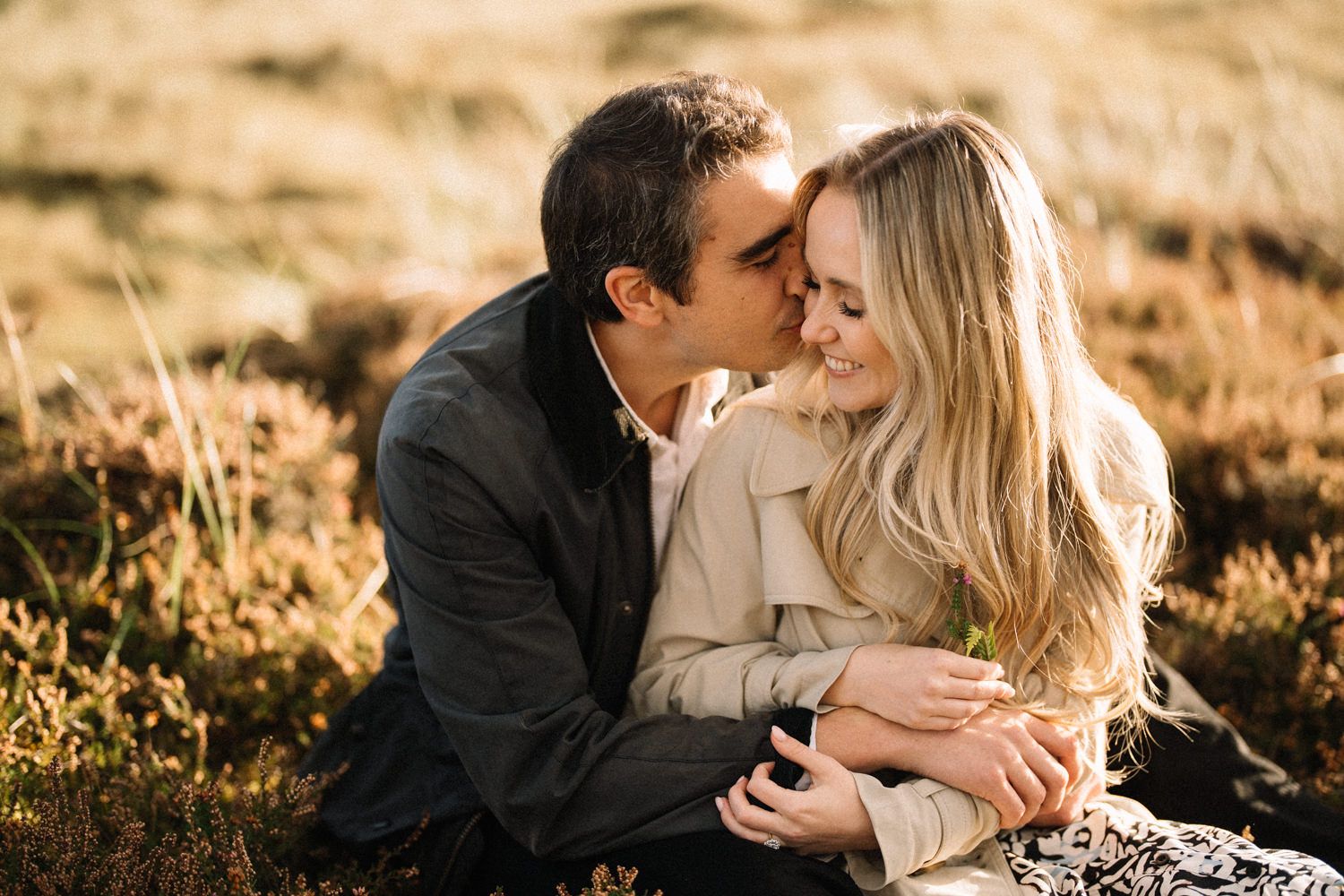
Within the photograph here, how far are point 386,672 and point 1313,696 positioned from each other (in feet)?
9.60

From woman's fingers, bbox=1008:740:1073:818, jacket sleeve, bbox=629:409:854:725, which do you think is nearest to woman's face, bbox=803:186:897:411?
jacket sleeve, bbox=629:409:854:725

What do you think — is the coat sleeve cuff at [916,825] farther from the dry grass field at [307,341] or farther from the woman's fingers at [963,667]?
the dry grass field at [307,341]

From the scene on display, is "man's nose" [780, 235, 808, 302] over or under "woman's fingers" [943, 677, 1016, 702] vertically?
over

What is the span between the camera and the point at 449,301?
633cm

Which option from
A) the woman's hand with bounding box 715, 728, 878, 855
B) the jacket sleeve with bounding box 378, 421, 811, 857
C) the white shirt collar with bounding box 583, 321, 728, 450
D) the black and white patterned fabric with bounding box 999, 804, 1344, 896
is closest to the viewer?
the black and white patterned fabric with bounding box 999, 804, 1344, 896

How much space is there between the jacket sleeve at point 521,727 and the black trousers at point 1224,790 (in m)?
1.20

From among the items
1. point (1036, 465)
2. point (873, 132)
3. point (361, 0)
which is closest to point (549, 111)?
point (873, 132)

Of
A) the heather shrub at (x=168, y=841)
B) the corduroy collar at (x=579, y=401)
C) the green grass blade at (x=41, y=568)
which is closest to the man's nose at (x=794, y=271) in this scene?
the corduroy collar at (x=579, y=401)

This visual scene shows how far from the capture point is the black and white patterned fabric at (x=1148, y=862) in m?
2.29

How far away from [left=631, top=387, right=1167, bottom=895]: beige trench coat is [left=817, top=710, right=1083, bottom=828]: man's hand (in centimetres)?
5

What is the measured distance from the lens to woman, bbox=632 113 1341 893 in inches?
97.7

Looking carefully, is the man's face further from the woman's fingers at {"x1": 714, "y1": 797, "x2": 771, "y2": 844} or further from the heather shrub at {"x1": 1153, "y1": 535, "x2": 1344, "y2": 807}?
the heather shrub at {"x1": 1153, "y1": 535, "x2": 1344, "y2": 807}

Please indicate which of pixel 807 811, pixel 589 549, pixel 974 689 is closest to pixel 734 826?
pixel 807 811

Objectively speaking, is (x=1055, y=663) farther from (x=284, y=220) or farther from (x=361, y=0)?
(x=361, y=0)
